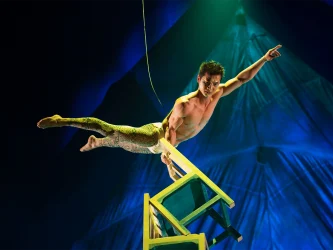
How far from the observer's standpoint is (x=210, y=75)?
9.26 feet

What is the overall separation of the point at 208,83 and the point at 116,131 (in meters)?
0.68

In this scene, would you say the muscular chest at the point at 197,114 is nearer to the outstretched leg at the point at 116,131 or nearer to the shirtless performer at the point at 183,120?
the shirtless performer at the point at 183,120

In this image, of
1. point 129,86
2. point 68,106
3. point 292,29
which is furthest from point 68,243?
point 292,29

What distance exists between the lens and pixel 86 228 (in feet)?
13.8

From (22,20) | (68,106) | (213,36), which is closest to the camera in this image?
(22,20)

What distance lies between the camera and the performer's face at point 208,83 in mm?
2832

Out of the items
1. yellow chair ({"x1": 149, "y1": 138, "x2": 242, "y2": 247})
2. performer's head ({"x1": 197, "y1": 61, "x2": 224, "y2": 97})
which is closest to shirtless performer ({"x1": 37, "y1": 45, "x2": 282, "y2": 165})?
performer's head ({"x1": 197, "y1": 61, "x2": 224, "y2": 97})

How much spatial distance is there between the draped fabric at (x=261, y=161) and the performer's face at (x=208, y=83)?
1568 mm

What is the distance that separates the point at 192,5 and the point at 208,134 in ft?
4.36

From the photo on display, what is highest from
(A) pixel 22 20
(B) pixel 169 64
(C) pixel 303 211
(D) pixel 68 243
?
(A) pixel 22 20

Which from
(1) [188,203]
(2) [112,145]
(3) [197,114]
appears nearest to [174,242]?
(1) [188,203]

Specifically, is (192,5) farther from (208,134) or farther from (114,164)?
(114,164)

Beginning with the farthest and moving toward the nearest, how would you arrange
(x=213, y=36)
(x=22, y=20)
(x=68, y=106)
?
(x=213, y=36), (x=68, y=106), (x=22, y=20)

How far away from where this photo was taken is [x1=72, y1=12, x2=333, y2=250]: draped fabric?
4332 millimetres
